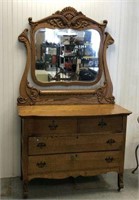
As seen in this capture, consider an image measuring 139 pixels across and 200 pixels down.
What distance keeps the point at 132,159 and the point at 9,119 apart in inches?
58.6

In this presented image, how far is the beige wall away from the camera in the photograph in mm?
2889

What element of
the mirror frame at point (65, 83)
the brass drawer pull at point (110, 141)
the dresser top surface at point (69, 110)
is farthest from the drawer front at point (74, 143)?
the mirror frame at point (65, 83)

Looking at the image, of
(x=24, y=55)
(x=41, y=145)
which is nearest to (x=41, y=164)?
(x=41, y=145)

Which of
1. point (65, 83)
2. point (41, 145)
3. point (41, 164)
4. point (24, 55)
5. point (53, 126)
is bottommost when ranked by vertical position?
point (41, 164)

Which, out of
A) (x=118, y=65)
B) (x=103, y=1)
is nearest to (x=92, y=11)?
(x=103, y=1)

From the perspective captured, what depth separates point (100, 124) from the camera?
2.77 m

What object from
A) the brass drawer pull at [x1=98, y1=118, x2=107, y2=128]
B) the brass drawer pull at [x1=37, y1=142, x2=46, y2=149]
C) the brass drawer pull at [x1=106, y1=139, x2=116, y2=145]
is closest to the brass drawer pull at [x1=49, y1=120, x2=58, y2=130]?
the brass drawer pull at [x1=37, y1=142, x2=46, y2=149]

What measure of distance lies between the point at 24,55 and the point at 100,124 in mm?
1006

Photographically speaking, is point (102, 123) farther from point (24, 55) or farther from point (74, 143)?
point (24, 55)

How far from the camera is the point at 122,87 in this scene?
328 centimetres

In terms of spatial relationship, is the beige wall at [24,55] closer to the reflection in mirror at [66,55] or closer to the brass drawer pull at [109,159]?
the reflection in mirror at [66,55]

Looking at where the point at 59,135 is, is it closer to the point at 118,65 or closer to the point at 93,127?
the point at 93,127

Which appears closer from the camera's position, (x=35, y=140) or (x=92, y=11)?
(x=35, y=140)

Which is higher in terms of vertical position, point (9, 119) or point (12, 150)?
point (9, 119)
